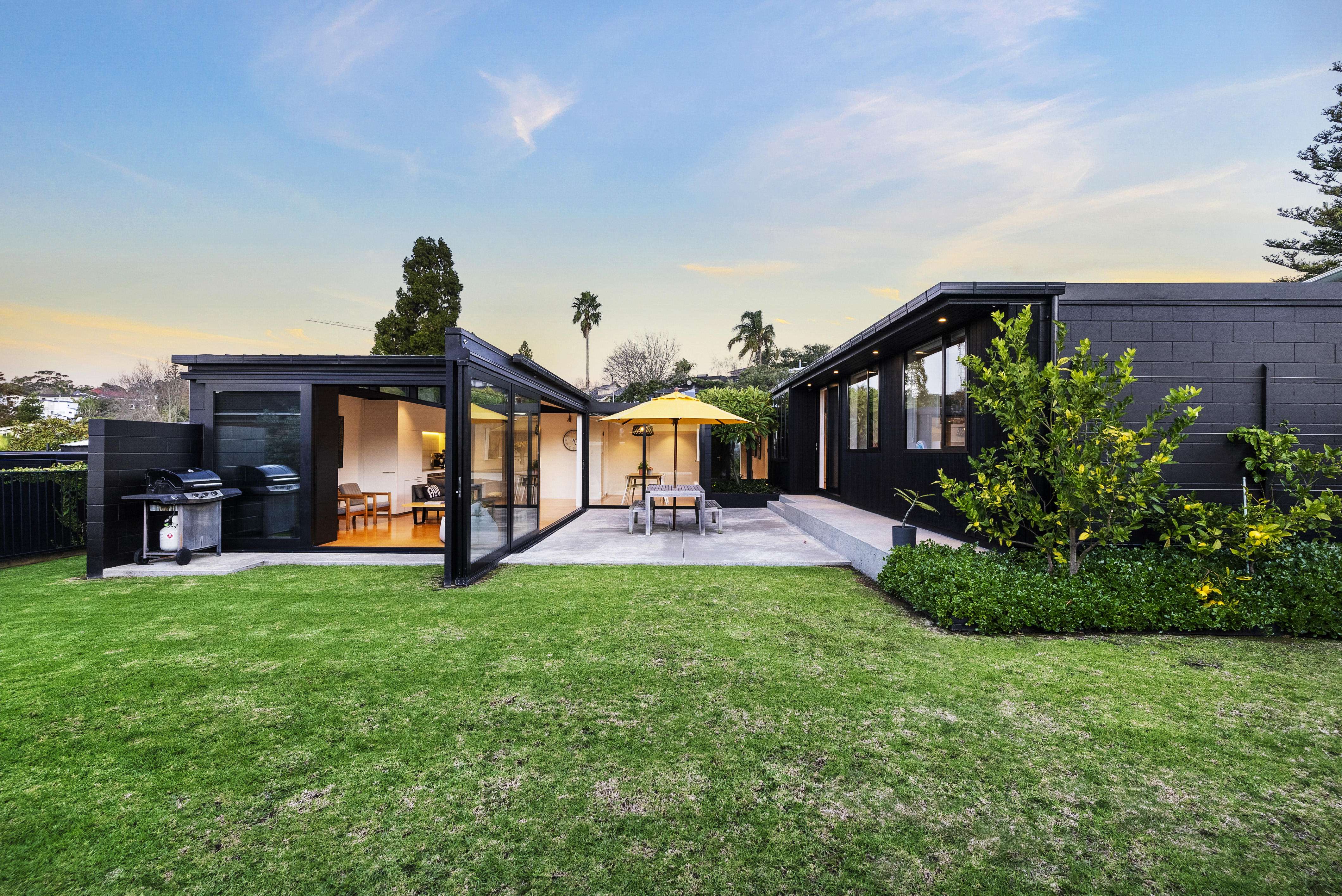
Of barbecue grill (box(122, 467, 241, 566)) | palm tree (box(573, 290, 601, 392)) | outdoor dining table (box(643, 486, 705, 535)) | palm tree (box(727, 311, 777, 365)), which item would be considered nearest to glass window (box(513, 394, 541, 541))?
outdoor dining table (box(643, 486, 705, 535))

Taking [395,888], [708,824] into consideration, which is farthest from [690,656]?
[395,888]

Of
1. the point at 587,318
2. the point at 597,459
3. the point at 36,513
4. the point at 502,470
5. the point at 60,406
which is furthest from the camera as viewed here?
the point at 587,318

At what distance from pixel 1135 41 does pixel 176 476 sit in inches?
576

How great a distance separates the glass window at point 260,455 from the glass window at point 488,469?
2.96 meters

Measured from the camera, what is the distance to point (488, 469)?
266 inches

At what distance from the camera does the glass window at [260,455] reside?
7.55 meters

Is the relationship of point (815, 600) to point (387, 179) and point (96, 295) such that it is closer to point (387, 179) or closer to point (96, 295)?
point (387, 179)

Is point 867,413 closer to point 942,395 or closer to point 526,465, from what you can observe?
point 942,395

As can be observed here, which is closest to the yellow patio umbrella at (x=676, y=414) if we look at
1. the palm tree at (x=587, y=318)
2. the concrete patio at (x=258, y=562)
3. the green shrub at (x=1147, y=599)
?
the concrete patio at (x=258, y=562)

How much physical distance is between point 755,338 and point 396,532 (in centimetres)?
3370

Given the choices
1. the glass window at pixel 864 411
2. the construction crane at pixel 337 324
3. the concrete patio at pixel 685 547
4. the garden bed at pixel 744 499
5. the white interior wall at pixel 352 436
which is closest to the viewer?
the concrete patio at pixel 685 547

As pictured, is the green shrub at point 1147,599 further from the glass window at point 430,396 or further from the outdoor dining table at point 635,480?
the glass window at point 430,396

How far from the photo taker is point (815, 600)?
5.21 meters

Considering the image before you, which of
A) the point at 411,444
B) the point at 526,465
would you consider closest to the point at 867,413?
the point at 526,465
